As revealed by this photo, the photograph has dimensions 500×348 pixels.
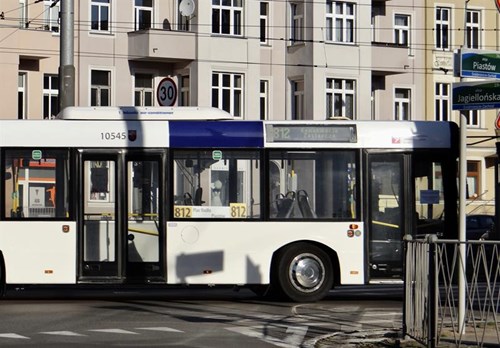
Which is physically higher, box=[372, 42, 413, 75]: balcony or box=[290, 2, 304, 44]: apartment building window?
box=[290, 2, 304, 44]: apartment building window

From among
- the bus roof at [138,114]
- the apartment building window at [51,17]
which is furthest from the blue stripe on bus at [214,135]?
the apartment building window at [51,17]

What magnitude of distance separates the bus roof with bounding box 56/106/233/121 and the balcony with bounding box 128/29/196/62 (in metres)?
21.7

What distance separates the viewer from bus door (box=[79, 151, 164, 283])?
19.3 meters

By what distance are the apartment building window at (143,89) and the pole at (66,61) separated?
1846cm

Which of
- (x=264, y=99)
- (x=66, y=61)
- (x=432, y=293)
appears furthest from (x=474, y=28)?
(x=432, y=293)

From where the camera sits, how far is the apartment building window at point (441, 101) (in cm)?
5012

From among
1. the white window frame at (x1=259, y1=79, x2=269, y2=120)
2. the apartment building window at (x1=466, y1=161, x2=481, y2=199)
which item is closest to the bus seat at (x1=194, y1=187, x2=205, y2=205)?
the white window frame at (x1=259, y1=79, x2=269, y2=120)

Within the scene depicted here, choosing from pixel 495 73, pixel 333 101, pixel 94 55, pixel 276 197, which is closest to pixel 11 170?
pixel 276 197

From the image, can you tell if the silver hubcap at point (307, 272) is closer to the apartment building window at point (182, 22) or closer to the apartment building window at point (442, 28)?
the apartment building window at point (182, 22)

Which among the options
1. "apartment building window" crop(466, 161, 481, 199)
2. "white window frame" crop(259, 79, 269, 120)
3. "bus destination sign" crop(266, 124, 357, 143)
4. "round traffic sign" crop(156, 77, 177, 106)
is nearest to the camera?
"bus destination sign" crop(266, 124, 357, 143)

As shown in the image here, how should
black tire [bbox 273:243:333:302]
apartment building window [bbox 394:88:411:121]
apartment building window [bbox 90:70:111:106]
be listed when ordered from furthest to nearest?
apartment building window [bbox 394:88:411:121] → apartment building window [bbox 90:70:111:106] → black tire [bbox 273:243:333:302]

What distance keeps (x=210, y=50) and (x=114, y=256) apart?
2370 cm

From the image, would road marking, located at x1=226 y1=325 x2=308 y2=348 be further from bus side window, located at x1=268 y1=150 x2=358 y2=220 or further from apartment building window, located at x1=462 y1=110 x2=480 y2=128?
apartment building window, located at x1=462 y1=110 x2=480 y2=128

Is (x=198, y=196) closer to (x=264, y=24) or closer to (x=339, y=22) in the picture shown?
(x=264, y=24)
